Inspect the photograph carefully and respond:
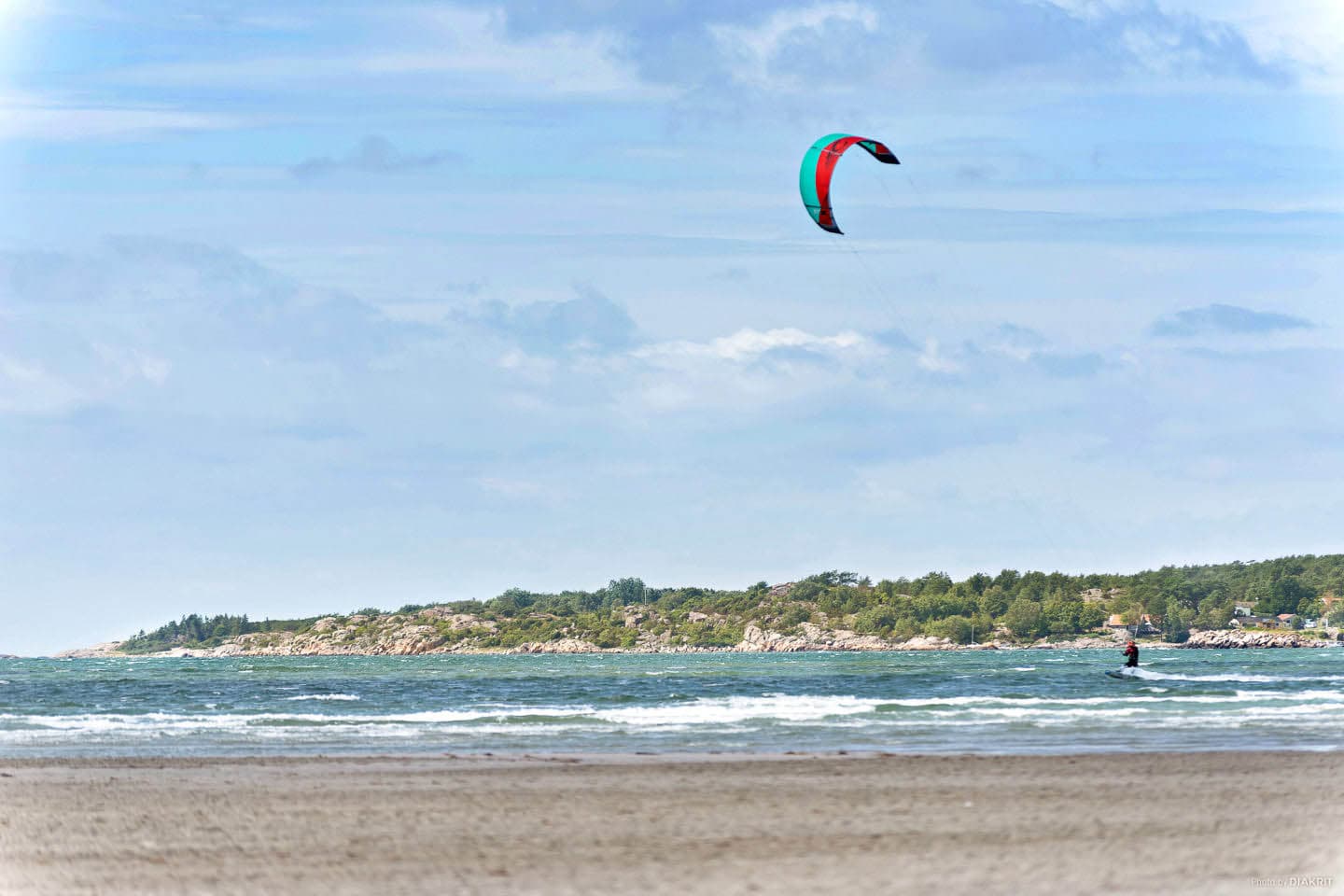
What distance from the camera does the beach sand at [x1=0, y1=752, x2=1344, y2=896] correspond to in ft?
43.6

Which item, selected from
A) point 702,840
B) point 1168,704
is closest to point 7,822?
point 702,840

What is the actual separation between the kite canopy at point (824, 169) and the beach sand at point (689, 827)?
12.8 metres

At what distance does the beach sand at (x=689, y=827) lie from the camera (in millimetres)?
13281

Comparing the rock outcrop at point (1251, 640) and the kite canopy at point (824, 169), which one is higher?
the kite canopy at point (824, 169)

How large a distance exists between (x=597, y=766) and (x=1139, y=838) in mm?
9420

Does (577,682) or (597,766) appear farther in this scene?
(577,682)

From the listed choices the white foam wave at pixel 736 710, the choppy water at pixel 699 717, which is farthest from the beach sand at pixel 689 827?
the white foam wave at pixel 736 710

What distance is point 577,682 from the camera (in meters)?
59.6

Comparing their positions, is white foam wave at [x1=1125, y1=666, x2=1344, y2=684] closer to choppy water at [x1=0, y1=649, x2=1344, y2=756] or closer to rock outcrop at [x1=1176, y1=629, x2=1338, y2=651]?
choppy water at [x1=0, y1=649, x2=1344, y2=756]

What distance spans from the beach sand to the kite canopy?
1276 cm

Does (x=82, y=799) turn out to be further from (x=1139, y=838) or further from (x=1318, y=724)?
(x=1318, y=724)

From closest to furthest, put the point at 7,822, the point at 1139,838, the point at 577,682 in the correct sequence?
the point at 1139,838, the point at 7,822, the point at 577,682

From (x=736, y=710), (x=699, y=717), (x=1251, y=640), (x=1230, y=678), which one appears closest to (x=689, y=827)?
(x=699, y=717)

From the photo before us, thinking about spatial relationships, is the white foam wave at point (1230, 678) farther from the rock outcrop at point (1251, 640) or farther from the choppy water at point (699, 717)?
the rock outcrop at point (1251, 640)
